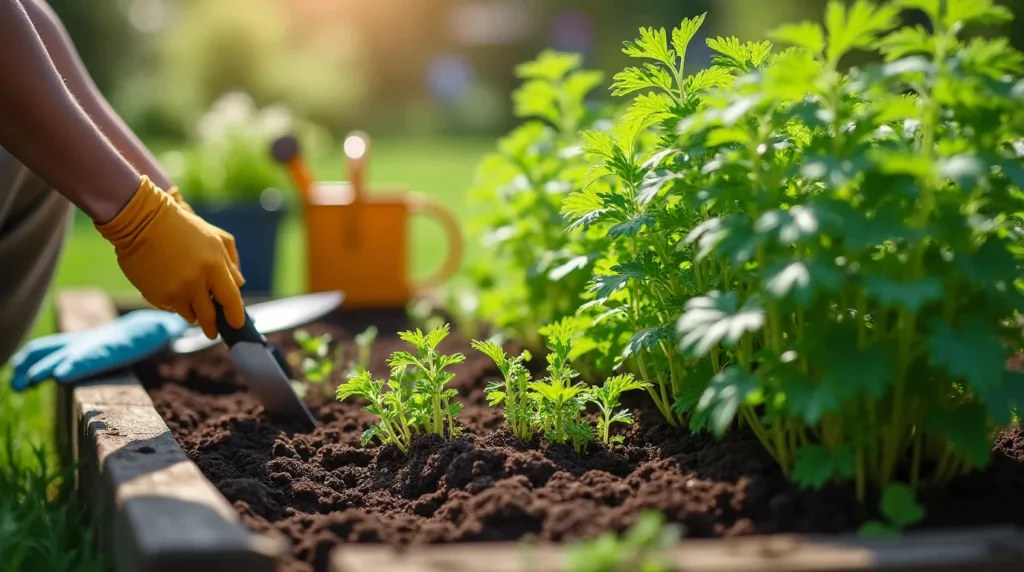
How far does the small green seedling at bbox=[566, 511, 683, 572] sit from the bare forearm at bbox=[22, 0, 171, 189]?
2043mm

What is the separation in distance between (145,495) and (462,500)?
0.54m

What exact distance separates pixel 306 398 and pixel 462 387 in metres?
0.45

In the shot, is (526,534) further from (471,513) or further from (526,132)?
(526,132)

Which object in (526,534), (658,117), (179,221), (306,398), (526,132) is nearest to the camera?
(526,534)

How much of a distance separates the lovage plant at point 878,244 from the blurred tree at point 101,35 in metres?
20.8

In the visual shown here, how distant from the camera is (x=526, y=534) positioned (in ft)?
5.57

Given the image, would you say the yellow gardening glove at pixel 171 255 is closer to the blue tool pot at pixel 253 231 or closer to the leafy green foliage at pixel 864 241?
the leafy green foliage at pixel 864 241

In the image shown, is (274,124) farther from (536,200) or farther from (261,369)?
(261,369)

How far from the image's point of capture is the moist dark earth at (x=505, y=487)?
66.6 inches

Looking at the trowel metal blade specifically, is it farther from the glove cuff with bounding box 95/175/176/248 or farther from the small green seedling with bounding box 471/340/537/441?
the small green seedling with bounding box 471/340/537/441

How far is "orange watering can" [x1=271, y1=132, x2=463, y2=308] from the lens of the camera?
14.0ft

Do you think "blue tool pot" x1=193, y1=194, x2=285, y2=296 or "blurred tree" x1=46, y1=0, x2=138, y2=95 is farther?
"blurred tree" x1=46, y1=0, x2=138, y2=95

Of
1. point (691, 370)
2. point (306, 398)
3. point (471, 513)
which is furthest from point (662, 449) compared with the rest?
point (306, 398)

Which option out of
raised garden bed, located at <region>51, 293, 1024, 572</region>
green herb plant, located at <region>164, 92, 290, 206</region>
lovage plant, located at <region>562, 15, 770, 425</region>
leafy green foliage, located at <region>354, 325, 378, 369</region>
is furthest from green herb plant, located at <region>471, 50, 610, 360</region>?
green herb plant, located at <region>164, 92, 290, 206</region>
